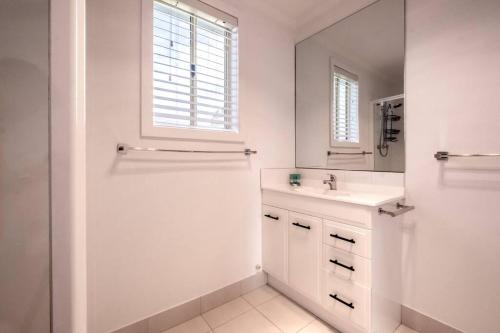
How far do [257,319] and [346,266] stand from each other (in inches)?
29.7

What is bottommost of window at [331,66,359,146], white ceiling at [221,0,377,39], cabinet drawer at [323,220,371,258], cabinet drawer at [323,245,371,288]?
cabinet drawer at [323,245,371,288]

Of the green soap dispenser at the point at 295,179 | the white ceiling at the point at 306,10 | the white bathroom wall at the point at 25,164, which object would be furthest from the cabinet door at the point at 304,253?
the white ceiling at the point at 306,10

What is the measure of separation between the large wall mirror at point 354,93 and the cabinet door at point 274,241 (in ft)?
2.07

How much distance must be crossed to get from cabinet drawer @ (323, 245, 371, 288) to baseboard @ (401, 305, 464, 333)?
581 mm

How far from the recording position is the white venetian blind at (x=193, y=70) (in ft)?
4.68

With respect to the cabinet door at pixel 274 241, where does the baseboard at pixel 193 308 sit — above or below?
below

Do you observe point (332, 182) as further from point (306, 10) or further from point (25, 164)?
point (25, 164)

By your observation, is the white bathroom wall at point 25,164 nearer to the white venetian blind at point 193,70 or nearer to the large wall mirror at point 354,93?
the white venetian blind at point 193,70

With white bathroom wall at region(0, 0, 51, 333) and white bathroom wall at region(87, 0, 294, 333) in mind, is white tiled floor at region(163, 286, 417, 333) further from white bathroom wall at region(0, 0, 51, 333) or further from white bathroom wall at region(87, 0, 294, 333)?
white bathroom wall at region(0, 0, 51, 333)

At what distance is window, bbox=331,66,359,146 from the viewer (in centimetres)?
181

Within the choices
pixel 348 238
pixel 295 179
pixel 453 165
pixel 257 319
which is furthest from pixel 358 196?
pixel 257 319

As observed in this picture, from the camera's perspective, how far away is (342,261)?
4.34ft

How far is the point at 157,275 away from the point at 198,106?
120 cm

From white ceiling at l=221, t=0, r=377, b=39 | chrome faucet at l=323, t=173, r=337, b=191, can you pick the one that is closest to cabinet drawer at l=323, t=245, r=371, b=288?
chrome faucet at l=323, t=173, r=337, b=191
